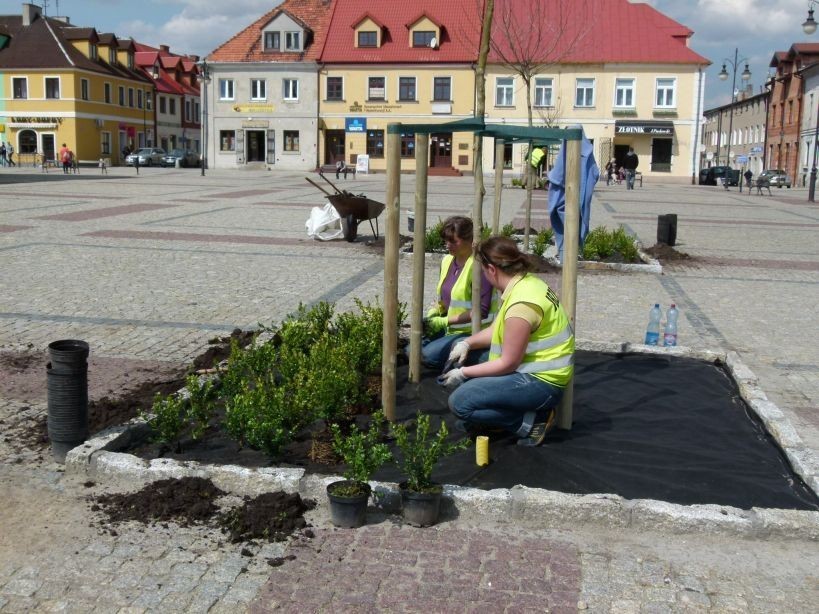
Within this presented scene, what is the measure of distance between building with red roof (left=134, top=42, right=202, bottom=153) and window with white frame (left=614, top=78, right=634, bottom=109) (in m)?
34.5

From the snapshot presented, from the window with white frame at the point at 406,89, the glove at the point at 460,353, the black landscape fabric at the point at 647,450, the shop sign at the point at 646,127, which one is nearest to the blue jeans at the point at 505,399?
the black landscape fabric at the point at 647,450

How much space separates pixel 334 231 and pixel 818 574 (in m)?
12.5

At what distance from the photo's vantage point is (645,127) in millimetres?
52812

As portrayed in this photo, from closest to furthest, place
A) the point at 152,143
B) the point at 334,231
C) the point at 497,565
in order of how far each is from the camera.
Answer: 1. the point at 497,565
2. the point at 334,231
3. the point at 152,143

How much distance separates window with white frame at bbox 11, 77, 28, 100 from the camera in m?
59.0

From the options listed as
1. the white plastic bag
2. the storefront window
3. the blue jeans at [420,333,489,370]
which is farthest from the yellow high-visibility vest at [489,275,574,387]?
the storefront window

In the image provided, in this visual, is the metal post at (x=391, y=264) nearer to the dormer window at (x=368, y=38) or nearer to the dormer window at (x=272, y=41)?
the dormer window at (x=368, y=38)

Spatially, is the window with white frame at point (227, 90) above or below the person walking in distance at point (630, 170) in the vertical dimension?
above

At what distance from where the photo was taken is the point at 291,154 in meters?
56.8

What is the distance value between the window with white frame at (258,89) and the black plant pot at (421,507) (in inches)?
2162

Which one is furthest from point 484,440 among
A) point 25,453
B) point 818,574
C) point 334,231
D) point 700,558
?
point 334,231

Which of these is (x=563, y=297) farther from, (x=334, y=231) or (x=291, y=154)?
(x=291, y=154)

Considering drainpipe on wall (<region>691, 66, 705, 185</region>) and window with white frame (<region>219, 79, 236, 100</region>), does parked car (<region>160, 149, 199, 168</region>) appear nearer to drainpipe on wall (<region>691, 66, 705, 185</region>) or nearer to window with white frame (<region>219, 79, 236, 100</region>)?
window with white frame (<region>219, 79, 236, 100</region>)

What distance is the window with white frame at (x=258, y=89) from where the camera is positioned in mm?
56500
